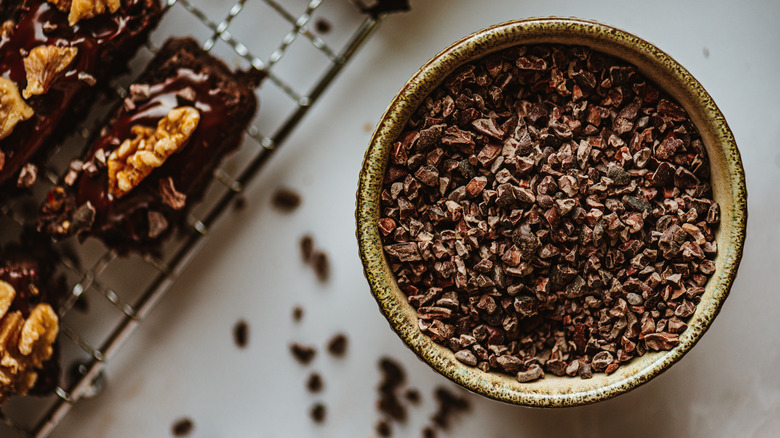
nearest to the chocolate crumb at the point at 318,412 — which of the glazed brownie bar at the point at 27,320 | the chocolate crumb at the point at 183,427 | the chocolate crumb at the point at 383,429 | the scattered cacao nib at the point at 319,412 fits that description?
the scattered cacao nib at the point at 319,412

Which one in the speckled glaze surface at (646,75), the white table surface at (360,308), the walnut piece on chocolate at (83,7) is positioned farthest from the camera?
the white table surface at (360,308)

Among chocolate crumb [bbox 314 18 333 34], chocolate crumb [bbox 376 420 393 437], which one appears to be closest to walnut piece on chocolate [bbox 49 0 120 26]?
chocolate crumb [bbox 314 18 333 34]

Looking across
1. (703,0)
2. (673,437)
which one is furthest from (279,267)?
(703,0)

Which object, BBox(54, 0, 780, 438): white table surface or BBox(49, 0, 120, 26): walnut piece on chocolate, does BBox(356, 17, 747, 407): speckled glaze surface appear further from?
BBox(49, 0, 120, 26): walnut piece on chocolate

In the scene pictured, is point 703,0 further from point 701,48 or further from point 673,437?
point 673,437

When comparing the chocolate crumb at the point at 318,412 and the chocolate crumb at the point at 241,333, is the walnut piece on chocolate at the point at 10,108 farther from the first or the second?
the chocolate crumb at the point at 318,412

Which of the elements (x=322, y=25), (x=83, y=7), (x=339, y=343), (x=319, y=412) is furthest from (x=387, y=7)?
(x=319, y=412)
